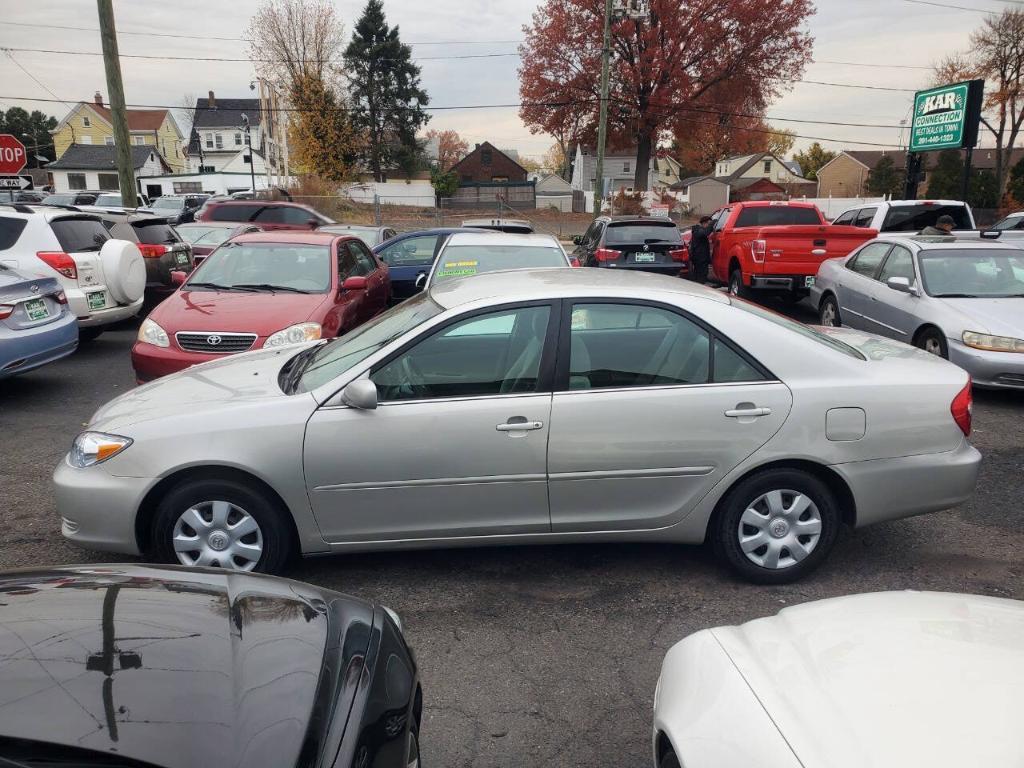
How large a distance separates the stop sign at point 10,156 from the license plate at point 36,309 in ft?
34.8

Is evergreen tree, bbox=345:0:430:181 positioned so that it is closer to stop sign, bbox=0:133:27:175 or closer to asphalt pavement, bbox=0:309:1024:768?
stop sign, bbox=0:133:27:175

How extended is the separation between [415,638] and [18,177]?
16.4 metres

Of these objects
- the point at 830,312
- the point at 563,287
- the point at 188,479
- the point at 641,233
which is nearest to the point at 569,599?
the point at 563,287

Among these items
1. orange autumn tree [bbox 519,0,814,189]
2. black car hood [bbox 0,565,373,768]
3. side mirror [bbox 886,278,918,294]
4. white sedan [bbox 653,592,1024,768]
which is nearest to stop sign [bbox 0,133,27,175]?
side mirror [bbox 886,278,918,294]

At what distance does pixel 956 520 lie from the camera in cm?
505

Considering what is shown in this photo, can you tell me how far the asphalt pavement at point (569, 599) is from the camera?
310 cm

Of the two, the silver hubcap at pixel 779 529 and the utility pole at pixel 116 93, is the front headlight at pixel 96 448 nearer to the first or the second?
the silver hubcap at pixel 779 529

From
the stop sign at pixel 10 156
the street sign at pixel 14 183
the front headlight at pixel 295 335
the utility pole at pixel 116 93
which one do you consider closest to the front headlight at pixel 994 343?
the front headlight at pixel 295 335

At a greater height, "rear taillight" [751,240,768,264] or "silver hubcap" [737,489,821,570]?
"rear taillight" [751,240,768,264]

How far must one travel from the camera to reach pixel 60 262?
9180mm

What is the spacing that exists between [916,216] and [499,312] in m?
13.0

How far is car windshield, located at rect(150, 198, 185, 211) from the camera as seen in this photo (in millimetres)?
28016

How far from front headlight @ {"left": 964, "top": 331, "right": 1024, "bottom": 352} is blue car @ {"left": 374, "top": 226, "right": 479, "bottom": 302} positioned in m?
7.42

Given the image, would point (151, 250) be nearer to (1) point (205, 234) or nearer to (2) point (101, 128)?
(1) point (205, 234)
